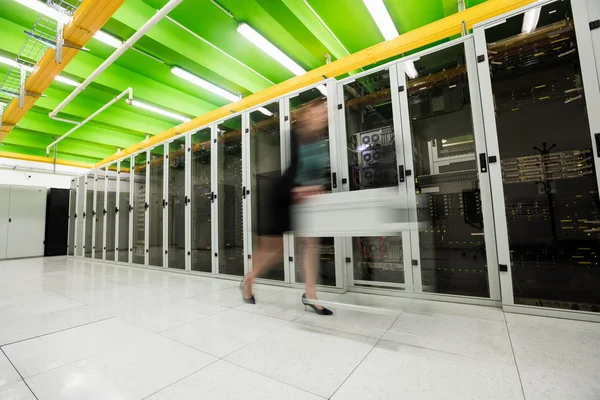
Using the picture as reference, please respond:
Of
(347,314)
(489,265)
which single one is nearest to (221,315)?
(347,314)

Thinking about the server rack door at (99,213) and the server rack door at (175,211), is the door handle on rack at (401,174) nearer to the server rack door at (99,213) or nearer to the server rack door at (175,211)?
the server rack door at (175,211)

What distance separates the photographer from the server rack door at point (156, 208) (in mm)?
4844

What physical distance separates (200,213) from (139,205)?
93.0 inches

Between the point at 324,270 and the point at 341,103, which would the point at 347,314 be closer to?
the point at 324,270

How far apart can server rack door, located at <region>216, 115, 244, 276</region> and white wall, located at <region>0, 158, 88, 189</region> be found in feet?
27.8

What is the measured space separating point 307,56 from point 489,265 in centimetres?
423

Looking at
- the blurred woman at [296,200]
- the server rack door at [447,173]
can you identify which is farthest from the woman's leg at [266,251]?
the server rack door at [447,173]

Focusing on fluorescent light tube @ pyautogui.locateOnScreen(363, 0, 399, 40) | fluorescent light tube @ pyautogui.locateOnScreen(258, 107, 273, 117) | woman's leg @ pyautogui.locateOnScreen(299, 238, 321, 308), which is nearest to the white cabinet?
fluorescent light tube @ pyautogui.locateOnScreen(258, 107, 273, 117)

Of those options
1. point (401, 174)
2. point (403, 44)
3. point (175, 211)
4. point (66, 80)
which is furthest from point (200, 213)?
point (66, 80)

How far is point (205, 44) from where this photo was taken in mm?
4336

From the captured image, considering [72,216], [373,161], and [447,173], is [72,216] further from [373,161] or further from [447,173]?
[447,173]

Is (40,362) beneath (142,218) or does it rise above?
beneath

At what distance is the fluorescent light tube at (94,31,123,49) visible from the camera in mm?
3861

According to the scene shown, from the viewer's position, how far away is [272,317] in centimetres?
199
